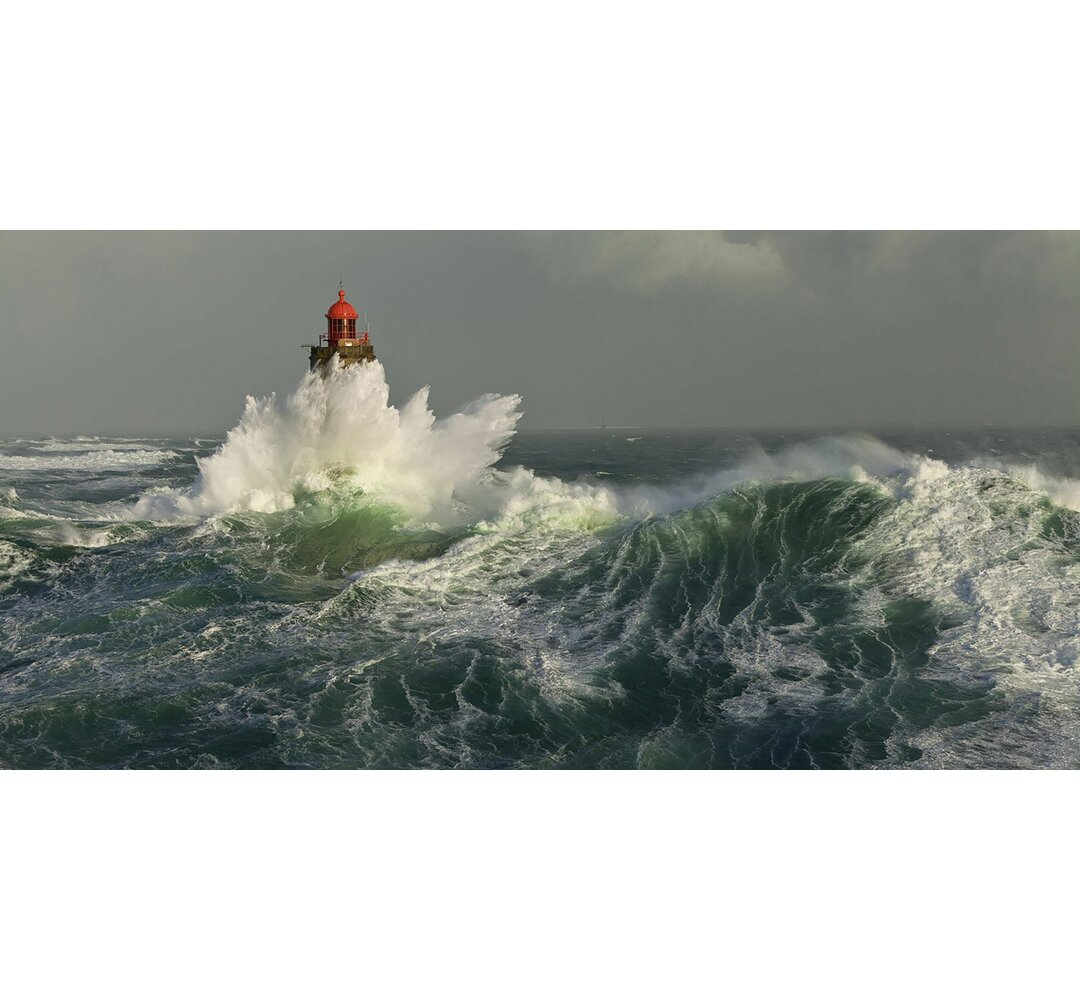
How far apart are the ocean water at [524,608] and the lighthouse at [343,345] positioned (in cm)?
36

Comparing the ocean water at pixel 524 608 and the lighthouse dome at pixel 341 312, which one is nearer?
the ocean water at pixel 524 608

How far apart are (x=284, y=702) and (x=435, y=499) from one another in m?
7.17

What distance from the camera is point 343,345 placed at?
1429 centimetres

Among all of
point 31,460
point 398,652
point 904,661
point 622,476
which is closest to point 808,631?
point 904,661

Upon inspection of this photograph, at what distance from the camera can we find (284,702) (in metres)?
7.11

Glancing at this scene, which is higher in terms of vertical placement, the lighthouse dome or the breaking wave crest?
the lighthouse dome

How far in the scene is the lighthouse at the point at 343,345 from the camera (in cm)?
1424

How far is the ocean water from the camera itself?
650 cm

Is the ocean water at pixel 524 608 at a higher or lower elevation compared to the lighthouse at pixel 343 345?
lower

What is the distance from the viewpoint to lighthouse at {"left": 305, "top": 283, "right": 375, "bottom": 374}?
14.2 meters

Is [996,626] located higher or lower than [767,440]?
lower

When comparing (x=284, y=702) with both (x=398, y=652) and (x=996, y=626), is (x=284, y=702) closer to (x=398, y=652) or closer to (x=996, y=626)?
(x=398, y=652)

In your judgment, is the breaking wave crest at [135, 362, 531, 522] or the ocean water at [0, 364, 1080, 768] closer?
the ocean water at [0, 364, 1080, 768]

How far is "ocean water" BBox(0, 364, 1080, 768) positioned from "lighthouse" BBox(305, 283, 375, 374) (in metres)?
0.36
